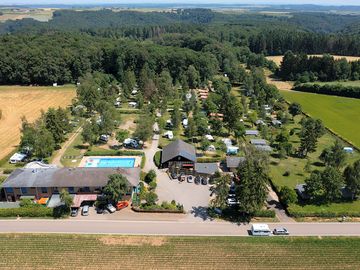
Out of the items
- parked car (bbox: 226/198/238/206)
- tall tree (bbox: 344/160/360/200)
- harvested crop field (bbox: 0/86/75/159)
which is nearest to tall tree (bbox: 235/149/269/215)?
parked car (bbox: 226/198/238/206)

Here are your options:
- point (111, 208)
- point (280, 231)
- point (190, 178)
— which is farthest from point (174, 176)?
point (280, 231)

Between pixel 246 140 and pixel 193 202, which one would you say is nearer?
pixel 193 202

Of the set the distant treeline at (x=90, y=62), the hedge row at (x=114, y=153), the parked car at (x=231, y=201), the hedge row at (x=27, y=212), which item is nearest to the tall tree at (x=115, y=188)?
the hedge row at (x=27, y=212)

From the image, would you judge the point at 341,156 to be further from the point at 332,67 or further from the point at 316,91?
the point at 332,67

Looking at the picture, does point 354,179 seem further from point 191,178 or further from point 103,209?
point 103,209

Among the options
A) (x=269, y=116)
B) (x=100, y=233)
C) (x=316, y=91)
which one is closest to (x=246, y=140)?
(x=269, y=116)

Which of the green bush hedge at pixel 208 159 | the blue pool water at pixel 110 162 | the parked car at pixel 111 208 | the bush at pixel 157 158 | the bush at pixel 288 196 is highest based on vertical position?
the bush at pixel 288 196

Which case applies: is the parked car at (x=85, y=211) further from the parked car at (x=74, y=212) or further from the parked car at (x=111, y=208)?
the parked car at (x=111, y=208)
